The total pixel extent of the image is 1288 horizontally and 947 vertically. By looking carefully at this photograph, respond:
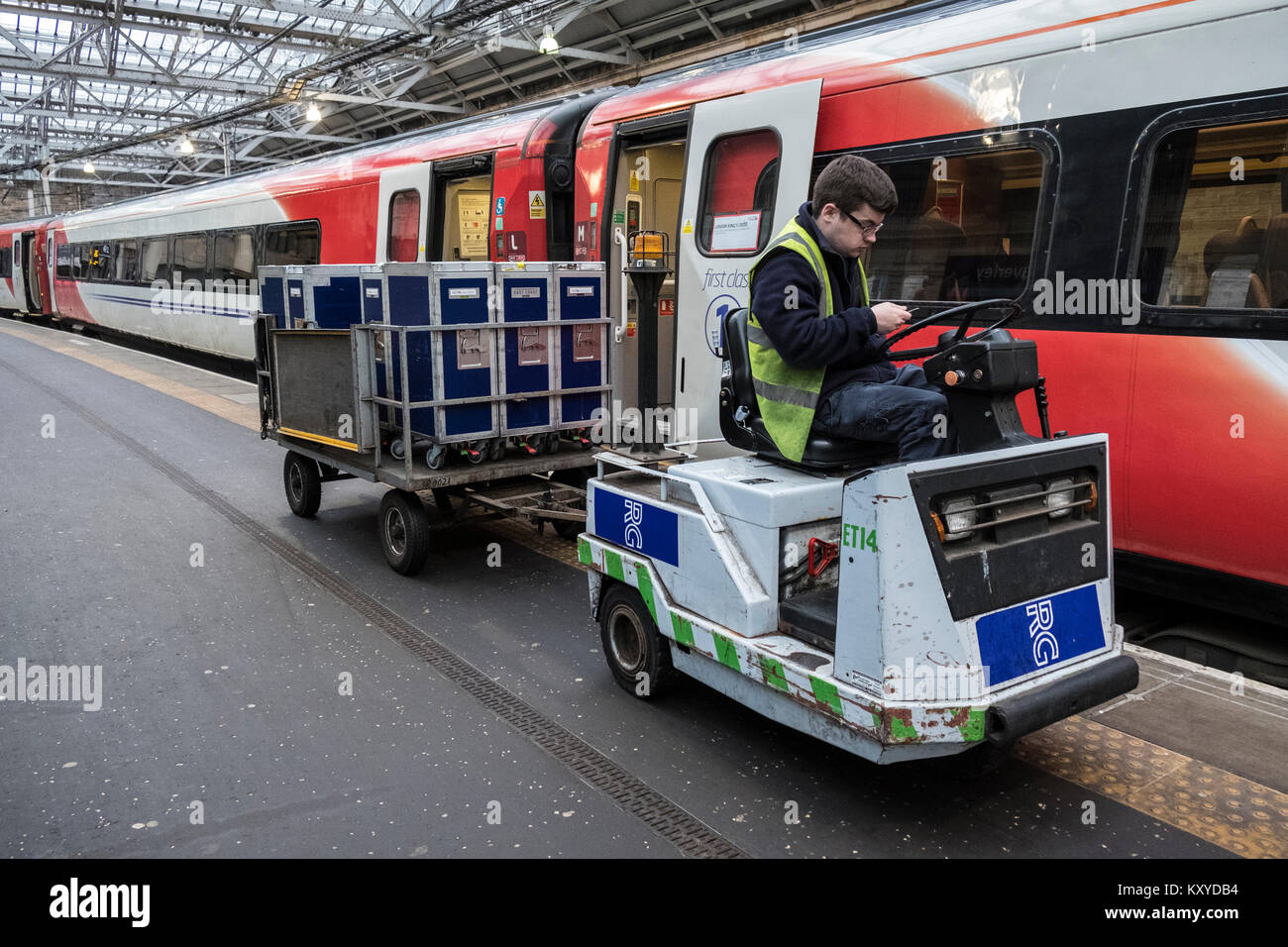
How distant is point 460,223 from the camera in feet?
34.6

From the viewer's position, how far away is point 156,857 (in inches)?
123

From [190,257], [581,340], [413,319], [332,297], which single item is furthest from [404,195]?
[190,257]

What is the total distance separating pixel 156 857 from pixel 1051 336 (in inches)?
181

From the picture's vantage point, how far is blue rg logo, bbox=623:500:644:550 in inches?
161

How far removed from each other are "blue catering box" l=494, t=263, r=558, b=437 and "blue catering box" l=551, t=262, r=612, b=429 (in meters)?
0.09

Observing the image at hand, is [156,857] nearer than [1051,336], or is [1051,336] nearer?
[156,857]

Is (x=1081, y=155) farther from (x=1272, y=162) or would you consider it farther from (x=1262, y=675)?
(x=1262, y=675)

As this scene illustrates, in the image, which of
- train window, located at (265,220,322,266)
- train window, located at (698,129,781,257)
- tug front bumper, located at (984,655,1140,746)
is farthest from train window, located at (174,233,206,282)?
tug front bumper, located at (984,655,1140,746)

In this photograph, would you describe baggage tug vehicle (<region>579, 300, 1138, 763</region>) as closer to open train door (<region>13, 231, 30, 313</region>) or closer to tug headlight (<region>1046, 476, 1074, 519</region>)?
tug headlight (<region>1046, 476, 1074, 519</region>)

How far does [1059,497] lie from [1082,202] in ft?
7.36

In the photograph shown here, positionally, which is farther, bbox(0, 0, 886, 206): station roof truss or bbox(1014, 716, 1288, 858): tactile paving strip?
bbox(0, 0, 886, 206): station roof truss

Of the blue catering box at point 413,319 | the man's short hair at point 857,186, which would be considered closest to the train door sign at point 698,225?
the blue catering box at point 413,319

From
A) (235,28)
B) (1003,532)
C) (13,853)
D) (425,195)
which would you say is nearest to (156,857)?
(13,853)

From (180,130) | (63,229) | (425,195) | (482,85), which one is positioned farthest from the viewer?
(63,229)
